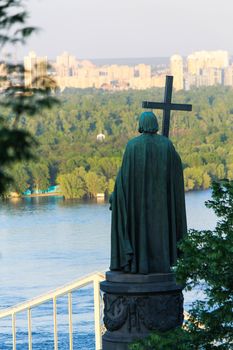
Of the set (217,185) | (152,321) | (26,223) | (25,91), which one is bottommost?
(26,223)

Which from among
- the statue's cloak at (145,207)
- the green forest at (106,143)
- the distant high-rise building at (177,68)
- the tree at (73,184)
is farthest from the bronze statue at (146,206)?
the distant high-rise building at (177,68)

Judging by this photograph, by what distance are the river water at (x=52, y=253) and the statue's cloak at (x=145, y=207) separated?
9.27 meters

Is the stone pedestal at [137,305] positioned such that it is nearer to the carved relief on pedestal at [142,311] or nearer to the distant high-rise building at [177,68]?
the carved relief on pedestal at [142,311]

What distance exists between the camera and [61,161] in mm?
55750

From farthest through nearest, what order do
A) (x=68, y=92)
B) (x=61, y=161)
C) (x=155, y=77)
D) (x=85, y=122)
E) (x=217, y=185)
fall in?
1. (x=155, y=77)
2. (x=68, y=92)
3. (x=85, y=122)
4. (x=61, y=161)
5. (x=217, y=185)

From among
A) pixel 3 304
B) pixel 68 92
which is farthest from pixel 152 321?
pixel 68 92

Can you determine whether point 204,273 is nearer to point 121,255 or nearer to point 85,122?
point 121,255

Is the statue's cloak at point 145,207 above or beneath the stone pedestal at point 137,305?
above

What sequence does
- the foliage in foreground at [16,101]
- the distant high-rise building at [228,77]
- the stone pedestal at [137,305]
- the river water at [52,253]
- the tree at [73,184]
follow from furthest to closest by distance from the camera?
the distant high-rise building at [228,77], the tree at [73,184], the river water at [52,253], the stone pedestal at [137,305], the foliage in foreground at [16,101]

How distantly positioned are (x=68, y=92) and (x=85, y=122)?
81.6ft

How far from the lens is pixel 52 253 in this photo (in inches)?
1383

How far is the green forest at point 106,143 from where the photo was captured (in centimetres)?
5216

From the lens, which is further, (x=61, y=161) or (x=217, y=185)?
(x=61, y=161)

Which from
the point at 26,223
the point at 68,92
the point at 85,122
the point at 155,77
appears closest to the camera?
the point at 26,223
